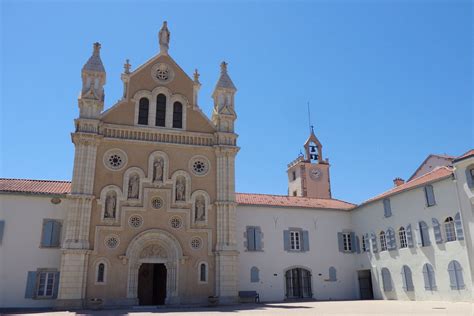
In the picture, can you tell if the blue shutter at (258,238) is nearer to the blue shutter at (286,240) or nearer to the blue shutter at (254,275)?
the blue shutter at (254,275)

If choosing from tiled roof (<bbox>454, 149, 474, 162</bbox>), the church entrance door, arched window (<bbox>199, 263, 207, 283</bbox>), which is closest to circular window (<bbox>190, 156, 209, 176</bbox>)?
arched window (<bbox>199, 263, 207, 283</bbox>)

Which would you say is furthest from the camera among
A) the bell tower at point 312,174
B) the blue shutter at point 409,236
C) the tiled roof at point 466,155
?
the bell tower at point 312,174

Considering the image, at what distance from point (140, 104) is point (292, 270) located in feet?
55.9

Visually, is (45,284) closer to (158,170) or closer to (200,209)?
(158,170)

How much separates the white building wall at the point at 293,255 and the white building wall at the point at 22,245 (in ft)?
42.6

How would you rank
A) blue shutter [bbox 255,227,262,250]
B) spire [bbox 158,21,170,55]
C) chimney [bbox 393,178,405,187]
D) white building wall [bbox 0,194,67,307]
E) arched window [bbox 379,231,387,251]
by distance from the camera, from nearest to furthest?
white building wall [bbox 0,194,67,307]
arched window [bbox 379,231,387,251]
blue shutter [bbox 255,227,262,250]
spire [bbox 158,21,170,55]
chimney [bbox 393,178,405,187]

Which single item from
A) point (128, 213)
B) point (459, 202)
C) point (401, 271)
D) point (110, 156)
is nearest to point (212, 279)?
point (128, 213)

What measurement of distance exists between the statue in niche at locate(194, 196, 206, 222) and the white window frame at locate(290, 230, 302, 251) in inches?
314

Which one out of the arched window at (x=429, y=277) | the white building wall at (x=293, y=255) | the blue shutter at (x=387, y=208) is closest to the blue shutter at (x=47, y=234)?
the white building wall at (x=293, y=255)

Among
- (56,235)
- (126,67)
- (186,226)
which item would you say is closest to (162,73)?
(126,67)

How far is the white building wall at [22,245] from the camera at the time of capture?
2509 centimetres

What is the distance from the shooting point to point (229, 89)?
3238cm

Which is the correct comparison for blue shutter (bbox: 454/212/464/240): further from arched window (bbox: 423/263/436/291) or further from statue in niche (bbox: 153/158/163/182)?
statue in niche (bbox: 153/158/163/182)

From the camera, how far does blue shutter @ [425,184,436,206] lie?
26652mm
